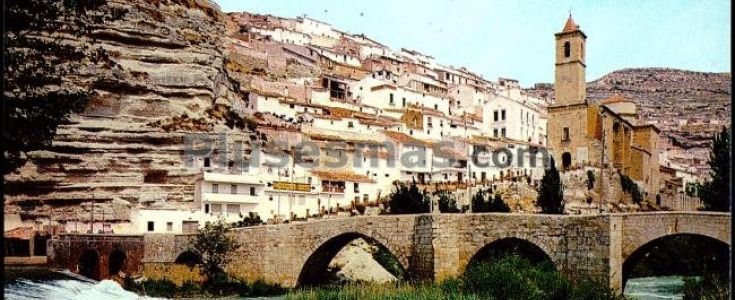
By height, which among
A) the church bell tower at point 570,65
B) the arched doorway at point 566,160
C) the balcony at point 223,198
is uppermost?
the church bell tower at point 570,65

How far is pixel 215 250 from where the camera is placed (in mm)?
22797

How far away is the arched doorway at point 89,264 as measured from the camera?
24.3 m

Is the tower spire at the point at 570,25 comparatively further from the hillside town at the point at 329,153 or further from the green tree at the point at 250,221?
the green tree at the point at 250,221

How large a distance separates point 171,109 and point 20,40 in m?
24.0

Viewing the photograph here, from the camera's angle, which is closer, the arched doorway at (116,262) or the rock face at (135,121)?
the arched doorway at (116,262)

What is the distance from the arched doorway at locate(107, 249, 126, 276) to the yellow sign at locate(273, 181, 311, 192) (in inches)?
294

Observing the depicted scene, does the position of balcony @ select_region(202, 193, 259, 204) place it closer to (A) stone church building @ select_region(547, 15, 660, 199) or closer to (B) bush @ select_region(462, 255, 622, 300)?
(B) bush @ select_region(462, 255, 622, 300)

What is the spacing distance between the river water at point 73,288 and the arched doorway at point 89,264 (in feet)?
4.73

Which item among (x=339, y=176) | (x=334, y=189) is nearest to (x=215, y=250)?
(x=334, y=189)

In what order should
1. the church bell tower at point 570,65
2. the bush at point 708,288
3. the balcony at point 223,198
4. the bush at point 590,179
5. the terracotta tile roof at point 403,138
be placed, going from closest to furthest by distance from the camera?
1. the bush at point 708,288
2. the balcony at point 223,198
3. the bush at point 590,179
4. the church bell tower at point 570,65
5. the terracotta tile roof at point 403,138

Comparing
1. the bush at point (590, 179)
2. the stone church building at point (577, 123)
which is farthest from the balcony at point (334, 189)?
the bush at point (590, 179)

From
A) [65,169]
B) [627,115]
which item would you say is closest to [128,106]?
[65,169]

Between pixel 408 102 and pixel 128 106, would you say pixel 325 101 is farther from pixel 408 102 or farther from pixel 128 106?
pixel 128 106

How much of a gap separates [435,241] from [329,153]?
19.1 metres
